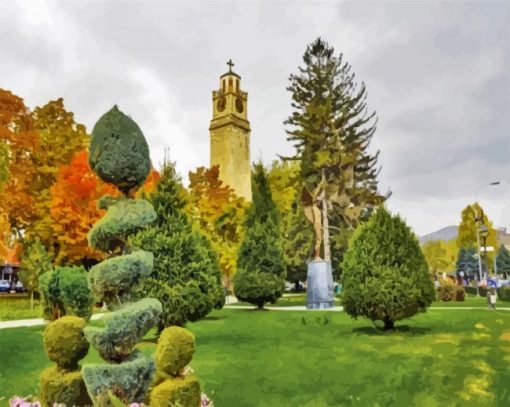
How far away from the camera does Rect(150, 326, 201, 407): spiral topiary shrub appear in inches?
251

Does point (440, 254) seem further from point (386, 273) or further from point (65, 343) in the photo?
point (65, 343)

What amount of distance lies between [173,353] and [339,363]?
18.2ft

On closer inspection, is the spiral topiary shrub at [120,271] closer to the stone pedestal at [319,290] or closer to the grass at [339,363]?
the grass at [339,363]

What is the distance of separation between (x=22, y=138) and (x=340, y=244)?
80.1 ft

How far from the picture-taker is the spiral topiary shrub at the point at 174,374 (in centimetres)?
639

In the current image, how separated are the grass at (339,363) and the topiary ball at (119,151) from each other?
375 centimetres

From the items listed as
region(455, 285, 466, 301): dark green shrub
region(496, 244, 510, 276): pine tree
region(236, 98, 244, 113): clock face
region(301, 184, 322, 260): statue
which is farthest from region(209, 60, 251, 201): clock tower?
region(496, 244, 510, 276): pine tree

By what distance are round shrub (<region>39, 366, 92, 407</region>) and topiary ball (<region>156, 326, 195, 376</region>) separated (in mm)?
1173

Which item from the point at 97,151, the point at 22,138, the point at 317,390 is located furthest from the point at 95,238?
the point at 22,138

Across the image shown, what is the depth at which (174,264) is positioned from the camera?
1491 centimetres

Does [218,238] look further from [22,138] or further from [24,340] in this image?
[24,340]

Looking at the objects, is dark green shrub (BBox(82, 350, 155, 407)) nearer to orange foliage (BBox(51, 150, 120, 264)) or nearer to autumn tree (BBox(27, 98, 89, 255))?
orange foliage (BBox(51, 150, 120, 264))

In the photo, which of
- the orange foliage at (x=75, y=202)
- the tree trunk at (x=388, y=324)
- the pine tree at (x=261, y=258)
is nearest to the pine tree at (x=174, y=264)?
the tree trunk at (x=388, y=324)

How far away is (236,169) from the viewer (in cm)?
6912
